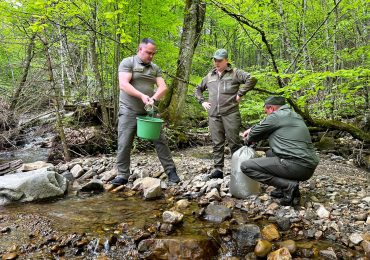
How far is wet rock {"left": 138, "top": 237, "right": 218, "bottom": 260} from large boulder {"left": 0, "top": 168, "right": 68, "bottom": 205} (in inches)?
77.2

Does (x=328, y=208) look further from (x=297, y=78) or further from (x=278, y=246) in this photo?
(x=297, y=78)

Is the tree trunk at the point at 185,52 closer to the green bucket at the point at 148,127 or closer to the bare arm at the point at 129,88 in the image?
the bare arm at the point at 129,88

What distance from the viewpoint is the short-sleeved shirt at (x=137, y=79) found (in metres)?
4.70

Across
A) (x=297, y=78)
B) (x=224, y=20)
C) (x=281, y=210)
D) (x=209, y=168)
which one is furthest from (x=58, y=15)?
(x=224, y=20)

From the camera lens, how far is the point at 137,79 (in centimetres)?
477

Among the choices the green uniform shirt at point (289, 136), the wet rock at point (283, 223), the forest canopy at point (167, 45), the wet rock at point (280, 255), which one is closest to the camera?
the wet rock at point (280, 255)

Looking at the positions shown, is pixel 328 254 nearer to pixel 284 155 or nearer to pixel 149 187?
pixel 284 155

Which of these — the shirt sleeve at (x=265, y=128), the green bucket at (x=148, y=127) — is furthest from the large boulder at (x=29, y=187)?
the shirt sleeve at (x=265, y=128)

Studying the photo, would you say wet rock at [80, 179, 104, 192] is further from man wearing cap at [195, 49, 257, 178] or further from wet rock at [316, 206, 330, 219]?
wet rock at [316, 206, 330, 219]

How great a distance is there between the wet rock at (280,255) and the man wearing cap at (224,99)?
→ 2.16m

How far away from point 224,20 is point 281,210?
13234mm

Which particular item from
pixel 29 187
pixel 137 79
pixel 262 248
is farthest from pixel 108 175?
pixel 262 248

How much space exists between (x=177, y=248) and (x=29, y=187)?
7.91ft

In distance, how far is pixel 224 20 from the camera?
15.5 metres
